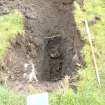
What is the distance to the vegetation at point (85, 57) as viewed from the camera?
21.0 ft

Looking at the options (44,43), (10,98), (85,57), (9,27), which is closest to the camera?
(10,98)

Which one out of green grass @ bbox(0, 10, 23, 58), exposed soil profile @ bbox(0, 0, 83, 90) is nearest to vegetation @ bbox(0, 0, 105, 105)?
green grass @ bbox(0, 10, 23, 58)

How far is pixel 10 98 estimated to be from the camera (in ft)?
21.1

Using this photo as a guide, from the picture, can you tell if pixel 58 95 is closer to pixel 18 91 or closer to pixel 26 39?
pixel 18 91

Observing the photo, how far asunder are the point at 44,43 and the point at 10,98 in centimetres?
254

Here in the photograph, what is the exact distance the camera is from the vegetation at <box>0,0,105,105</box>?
21.0 feet

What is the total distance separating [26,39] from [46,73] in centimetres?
84

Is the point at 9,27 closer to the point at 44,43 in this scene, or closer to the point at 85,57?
the point at 44,43

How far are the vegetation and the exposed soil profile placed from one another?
174mm

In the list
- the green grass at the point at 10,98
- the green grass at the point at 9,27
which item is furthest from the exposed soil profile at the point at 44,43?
the green grass at the point at 10,98

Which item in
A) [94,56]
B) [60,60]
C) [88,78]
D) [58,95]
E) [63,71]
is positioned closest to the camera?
[58,95]

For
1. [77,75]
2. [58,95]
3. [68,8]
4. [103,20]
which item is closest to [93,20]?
[103,20]

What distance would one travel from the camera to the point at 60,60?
28.2 feet

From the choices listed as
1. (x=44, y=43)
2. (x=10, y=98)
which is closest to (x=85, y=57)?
(x=44, y=43)
